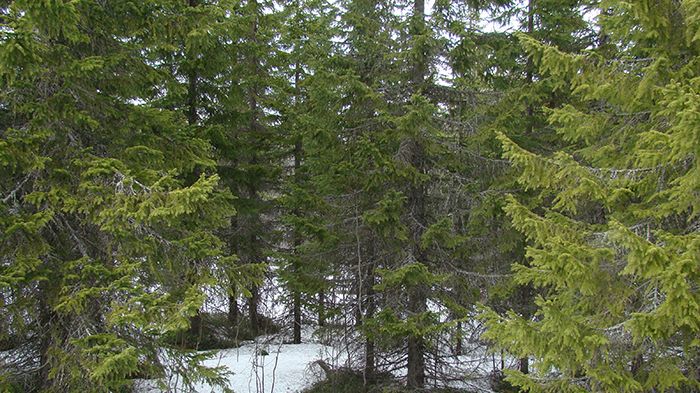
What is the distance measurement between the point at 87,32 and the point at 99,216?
8.33ft

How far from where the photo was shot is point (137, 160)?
667 centimetres

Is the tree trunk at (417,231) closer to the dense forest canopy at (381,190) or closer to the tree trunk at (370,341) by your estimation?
the dense forest canopy at (381,190)

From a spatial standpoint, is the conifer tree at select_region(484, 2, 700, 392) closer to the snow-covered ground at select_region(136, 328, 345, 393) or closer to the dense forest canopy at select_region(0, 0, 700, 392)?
the dense forest canopy at select_region(0, 0, 700, 392)

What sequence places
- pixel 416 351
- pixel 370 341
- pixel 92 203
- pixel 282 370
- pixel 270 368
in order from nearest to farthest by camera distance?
1. pixel 92 203
2. pixel 416 351
3. pixel 370 341
4. pixel 282 370
5. pixel 270 368

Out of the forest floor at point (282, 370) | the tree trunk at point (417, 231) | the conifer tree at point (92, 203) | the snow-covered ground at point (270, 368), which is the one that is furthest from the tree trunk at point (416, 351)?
the conifer tree at point (92, 203)

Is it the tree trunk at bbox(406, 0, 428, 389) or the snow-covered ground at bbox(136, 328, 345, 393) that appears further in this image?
the snow-covered ground at bbox(136, 328, 345, 393)

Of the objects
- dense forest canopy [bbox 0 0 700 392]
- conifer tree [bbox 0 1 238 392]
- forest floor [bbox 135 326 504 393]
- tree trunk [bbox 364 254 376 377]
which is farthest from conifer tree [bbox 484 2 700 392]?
forest floor [bbox 135 326 504 393]

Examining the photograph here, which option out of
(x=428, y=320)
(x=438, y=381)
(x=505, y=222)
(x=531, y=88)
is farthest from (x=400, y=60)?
(x=438, y=381)

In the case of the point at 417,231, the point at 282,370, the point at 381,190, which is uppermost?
the point at 381,190

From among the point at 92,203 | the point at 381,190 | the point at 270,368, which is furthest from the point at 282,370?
the point at 92,203

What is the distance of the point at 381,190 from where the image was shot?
32.5 ft

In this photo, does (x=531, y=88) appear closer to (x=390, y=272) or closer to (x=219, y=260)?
(x=390, y=272)

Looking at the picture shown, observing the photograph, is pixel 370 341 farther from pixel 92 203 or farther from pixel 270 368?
pixel 92 203

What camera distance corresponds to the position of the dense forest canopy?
5051 millimetres
